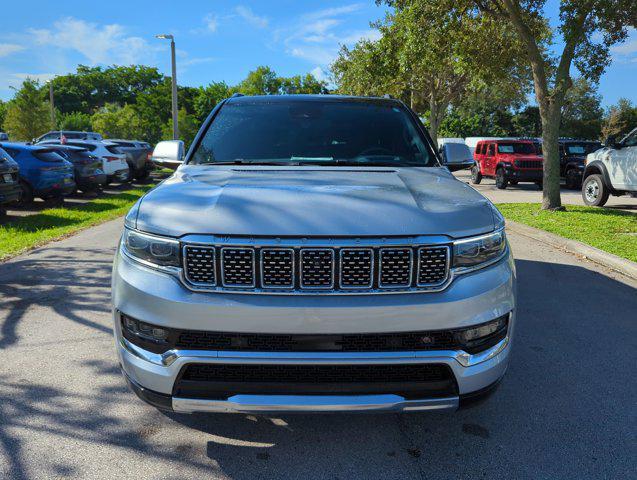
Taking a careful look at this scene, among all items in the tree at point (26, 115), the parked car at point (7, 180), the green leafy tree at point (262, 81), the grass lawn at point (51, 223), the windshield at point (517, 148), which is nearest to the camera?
the grass lawn at point (51, 223)

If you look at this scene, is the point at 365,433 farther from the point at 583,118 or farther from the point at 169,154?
the point at 583,118

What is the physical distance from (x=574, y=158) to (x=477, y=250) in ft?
66.5

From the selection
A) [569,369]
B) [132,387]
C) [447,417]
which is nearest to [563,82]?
[569,369]

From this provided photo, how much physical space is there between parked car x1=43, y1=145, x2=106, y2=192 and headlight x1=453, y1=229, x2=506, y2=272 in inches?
579

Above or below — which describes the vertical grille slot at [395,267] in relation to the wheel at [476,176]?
above

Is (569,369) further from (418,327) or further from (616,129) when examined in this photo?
(616,129)

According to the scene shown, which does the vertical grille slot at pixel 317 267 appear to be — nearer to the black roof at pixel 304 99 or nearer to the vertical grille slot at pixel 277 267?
the vertical grille slot at pixel 277 267

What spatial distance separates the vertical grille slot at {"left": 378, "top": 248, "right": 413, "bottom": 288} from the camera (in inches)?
93.4

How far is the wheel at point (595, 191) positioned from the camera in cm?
1323

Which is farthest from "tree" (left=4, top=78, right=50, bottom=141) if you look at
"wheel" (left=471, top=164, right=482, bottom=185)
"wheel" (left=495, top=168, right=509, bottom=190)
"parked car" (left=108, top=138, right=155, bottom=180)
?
"wheel" (left=495, top=168, right=509, bottom=190)

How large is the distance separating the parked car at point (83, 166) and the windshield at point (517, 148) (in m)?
15.3

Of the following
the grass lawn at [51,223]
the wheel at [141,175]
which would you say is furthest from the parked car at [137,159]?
the grass lawn at [51,223]

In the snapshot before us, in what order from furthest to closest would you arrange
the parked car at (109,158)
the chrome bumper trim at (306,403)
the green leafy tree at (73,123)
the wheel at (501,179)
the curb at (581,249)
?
the green leafy tree at (73,123), the wheel at (501,179), the parked car at (109,158), the curb at (581,249), the chrome bumper trim at (306,403)

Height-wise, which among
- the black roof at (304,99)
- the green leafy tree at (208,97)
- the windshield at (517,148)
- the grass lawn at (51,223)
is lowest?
the grass lawn at (51,223)
